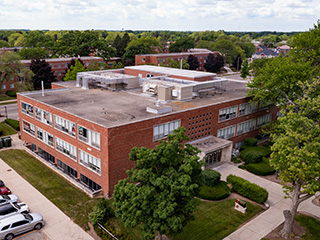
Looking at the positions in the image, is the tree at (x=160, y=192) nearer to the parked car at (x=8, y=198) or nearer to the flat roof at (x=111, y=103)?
the flat roof at (x=111, y=103)

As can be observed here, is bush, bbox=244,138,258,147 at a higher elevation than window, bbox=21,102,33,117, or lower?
lower

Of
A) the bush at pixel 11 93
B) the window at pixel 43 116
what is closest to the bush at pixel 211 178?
the window at pixel 43 116

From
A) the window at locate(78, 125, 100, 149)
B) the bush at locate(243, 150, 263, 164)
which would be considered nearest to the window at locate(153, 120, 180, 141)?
the window at locate(78, 125, 100, 149)

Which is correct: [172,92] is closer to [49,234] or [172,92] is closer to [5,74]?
[49,234]

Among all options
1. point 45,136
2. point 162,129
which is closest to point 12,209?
point 45,136

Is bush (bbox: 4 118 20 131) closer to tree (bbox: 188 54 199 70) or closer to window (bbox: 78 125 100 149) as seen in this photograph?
window (bbox: 78 125 100 149)

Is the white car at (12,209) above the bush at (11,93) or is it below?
below

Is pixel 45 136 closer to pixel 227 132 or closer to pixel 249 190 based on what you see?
pixel 227 132
